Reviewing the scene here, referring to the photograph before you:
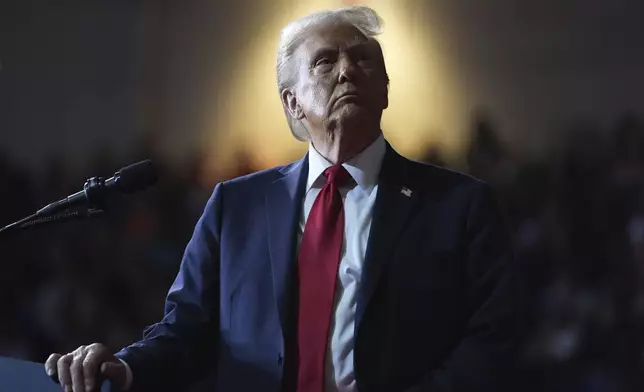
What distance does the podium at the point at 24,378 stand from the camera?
1.25 metres

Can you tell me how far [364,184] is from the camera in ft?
4.40

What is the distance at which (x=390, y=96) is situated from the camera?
161 centimetres

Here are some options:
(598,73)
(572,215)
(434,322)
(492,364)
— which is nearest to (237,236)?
(434,322)

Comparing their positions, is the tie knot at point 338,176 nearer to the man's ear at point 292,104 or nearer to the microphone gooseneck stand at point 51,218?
the man's ear at point 292,104

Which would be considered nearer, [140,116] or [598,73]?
[598,73]

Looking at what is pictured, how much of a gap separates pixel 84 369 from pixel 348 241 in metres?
0.49

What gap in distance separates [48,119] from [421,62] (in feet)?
3.77

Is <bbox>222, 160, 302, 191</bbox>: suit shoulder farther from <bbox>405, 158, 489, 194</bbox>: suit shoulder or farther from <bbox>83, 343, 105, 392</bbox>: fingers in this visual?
<bbox>83, 343, 105, 392</bbox>: fingers

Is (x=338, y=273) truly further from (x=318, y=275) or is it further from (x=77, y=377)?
(x=77, y=377)

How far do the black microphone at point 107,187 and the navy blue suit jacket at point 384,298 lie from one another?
0.73 feet

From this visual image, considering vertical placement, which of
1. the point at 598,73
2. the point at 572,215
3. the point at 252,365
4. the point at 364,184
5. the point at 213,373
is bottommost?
the point at 213,373

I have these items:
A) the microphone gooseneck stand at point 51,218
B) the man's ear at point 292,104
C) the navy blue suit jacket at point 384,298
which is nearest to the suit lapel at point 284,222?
the navy blue suit jacket at point 384,298

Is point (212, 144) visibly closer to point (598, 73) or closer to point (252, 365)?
point (252, 365)

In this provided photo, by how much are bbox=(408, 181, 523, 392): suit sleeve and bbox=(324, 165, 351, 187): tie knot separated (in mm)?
241
